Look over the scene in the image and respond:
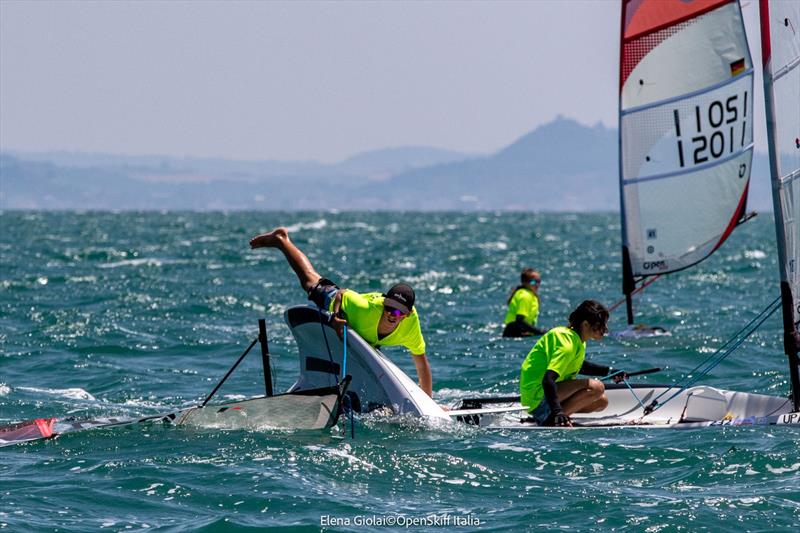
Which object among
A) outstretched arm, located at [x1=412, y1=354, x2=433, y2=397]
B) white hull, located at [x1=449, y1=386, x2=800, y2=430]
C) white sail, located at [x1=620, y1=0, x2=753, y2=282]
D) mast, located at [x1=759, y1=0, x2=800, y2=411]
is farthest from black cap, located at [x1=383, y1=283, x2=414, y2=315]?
white sail, located at [x1=620, y1=0, x2=753, y2=282]

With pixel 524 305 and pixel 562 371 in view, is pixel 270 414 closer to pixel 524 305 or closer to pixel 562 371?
pixel 562 371

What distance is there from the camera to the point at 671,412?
424 inches

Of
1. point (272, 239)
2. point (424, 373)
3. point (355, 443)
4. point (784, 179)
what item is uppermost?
point (784, 179)

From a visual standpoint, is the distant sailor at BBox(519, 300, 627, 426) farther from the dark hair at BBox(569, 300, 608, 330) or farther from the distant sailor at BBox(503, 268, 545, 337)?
the distant sailor at BBox(503, 268, 545, 337)

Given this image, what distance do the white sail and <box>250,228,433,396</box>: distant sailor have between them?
5877mm

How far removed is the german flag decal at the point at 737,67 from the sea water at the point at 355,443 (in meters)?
3.44

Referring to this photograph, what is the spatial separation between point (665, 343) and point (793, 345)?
667 cm

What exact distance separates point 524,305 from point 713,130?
3715 mm

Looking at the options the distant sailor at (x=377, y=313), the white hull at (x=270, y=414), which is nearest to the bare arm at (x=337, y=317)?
the distant sailor at (x=377, y=313)

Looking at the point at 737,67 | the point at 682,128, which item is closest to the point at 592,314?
the point at 737,67

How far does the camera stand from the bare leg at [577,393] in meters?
9.86

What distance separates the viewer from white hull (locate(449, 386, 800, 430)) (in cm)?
993

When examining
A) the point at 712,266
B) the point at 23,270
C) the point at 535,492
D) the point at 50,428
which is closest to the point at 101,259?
the point at 23,270

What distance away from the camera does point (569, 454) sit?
8883 millimetres
